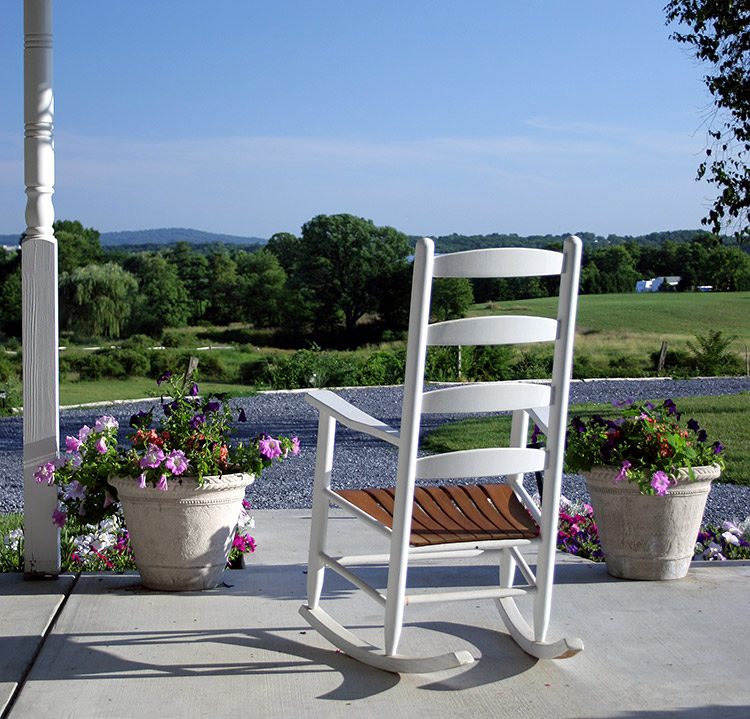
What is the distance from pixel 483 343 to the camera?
1.94 metres

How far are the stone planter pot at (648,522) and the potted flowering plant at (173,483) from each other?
110cm

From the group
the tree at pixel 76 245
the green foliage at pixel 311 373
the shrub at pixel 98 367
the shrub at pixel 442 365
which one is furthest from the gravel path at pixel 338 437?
the tree at pixel 76 245

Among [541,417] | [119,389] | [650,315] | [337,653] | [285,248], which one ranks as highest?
[285,248]

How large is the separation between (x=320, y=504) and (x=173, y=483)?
20.8 inches

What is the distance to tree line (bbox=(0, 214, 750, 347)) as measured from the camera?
109 ft

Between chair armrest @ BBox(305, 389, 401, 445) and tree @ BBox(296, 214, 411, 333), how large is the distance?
100 ft

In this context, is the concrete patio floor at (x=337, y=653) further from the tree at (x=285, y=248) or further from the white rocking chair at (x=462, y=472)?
the tree at (x=285, y=248)

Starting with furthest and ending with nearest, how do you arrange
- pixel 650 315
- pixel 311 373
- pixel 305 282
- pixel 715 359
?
1. pixel 305 282
2. pixel 650 315
3. pixel 715 359
4. pixel 311 373

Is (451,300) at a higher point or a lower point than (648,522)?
lower

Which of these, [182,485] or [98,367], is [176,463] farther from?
[98,367]

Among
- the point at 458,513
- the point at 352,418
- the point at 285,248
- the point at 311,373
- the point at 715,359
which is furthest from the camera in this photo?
the point at 285,248

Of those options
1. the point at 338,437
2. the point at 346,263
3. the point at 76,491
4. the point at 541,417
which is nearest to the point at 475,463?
the point at 541,417

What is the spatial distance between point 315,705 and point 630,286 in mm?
39781

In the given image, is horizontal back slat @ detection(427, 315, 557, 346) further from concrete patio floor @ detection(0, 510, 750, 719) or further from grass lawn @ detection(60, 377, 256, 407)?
grass lawn @ detection(60, 377, 256, 407)
